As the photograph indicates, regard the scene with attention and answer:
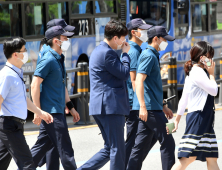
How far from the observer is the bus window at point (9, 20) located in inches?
370

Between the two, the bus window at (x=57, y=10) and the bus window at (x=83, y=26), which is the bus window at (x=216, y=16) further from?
the bus window at (x=57, y=10)

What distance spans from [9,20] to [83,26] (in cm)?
197

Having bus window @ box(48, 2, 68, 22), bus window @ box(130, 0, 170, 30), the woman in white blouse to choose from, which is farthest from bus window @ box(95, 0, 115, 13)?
the woman in white blouse

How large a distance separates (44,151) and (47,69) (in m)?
0.97

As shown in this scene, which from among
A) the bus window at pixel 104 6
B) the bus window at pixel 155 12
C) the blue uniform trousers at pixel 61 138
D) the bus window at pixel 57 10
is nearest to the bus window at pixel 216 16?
the bus window at pixel 155 12

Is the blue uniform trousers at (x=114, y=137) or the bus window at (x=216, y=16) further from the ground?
Result: the bus window at (x=216, y=16)

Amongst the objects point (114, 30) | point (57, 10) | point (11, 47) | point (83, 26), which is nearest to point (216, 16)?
point (83, 26)

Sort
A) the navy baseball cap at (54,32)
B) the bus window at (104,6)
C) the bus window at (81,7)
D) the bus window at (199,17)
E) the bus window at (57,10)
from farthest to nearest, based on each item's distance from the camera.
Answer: the bus window at (199,17)
the bus window at (104,6)
the bus window at (81,7)
the bus window at (57,10)
the navy baseball cap at (54,32)

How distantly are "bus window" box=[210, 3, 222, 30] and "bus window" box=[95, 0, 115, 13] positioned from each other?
4.02m

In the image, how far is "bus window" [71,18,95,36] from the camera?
35.4 feet

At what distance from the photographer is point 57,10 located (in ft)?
34.1

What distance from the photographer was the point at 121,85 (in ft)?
15.8

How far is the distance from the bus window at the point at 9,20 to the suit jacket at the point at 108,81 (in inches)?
199

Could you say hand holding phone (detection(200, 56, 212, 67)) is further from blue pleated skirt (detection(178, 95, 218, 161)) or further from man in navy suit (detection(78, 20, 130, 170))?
man in navy suit (detection(78, 20, 130, 170))
